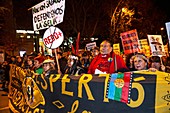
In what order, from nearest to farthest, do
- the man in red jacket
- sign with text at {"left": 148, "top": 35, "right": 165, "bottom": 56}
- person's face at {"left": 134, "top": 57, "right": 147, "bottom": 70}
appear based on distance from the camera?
person's face at {"left": 134, "top": 57, "right": 147, "bottom": 70}
the man in red jacket
sign with text at {"left": 148, "top": 35, "right": 165, "bottom": 56}

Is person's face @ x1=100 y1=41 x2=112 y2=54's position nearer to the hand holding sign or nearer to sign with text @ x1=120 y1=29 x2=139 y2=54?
the hand holding sign

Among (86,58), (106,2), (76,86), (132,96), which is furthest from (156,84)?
(106,2)

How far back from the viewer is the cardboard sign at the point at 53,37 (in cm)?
751

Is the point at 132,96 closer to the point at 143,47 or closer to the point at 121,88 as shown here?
the point at 121,88

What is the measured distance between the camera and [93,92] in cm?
504

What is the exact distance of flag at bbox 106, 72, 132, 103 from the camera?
457cm

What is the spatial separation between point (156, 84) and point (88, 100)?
46.6 inches

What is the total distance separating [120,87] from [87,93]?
2.20 feet

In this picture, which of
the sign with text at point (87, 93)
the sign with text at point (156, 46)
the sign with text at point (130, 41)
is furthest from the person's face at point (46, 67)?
the sign with text at point (130, 41)

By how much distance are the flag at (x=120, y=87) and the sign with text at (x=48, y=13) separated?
2.94 meters

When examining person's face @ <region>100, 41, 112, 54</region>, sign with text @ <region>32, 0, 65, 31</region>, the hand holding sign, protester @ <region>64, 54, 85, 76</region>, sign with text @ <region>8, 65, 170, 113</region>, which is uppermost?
sign with text @ <region>32, 0, 65, 31</region>

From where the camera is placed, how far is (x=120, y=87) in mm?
4664

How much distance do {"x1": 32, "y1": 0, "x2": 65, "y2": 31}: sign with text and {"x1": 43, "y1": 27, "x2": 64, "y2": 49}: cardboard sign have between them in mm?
159

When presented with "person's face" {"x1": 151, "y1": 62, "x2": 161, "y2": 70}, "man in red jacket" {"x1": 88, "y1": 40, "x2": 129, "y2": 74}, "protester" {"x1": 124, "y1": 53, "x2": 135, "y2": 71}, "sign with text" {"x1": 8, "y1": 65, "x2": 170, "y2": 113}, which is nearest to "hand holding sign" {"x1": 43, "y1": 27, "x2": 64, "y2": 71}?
"sign with text" {"x1": 8, "y1": 65, "x2": 170, "y2": 113}
